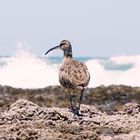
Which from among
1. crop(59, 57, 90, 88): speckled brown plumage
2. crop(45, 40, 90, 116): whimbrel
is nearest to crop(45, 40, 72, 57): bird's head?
crop(45, 40, 90, 116): whimbrel

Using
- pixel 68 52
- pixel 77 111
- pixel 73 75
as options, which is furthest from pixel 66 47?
pixel 77 111

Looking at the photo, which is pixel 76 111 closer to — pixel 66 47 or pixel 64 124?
pixel 64 124

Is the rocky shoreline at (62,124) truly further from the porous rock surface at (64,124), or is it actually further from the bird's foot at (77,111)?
the bird's foot at (77,111)

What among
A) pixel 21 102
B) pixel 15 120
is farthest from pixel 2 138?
pixel 21 102

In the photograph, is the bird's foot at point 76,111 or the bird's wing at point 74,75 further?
the bird's wing at point 74,75

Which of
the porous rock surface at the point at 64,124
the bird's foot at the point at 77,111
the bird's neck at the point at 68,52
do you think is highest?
the bird's neck at the point at 68,52

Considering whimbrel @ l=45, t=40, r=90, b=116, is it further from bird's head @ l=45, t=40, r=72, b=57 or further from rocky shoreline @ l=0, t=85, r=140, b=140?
bird's head @ l=45, t=40, r=72, b=57

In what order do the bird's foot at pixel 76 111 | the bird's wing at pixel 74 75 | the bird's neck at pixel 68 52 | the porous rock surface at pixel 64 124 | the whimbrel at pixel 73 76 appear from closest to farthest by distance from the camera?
1. the porous rock surface at pixel 64 124
2. the bird's foot at pixel 76 111
3. the whimbrel at pixel 73 76
4. the bird's wing at pixel 74 75
5. the bird's neck at pixel 68 52

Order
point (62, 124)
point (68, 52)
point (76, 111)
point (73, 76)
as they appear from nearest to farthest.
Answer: point (62, 124) → point (76, 111) → point (73, 76) → point (68, 52)

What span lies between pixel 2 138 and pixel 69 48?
29.4 feet

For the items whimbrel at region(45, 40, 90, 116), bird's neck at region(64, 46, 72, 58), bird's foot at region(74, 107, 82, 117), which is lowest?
bird's foot at region(74, 107, 82, 117)

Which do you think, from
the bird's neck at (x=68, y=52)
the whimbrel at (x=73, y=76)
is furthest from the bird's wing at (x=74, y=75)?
the bird's neck at (x=68, y=52)

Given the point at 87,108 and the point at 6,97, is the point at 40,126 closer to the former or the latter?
the point at 87,108

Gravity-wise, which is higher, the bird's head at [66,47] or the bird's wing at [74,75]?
the bird's head at [66,47]
